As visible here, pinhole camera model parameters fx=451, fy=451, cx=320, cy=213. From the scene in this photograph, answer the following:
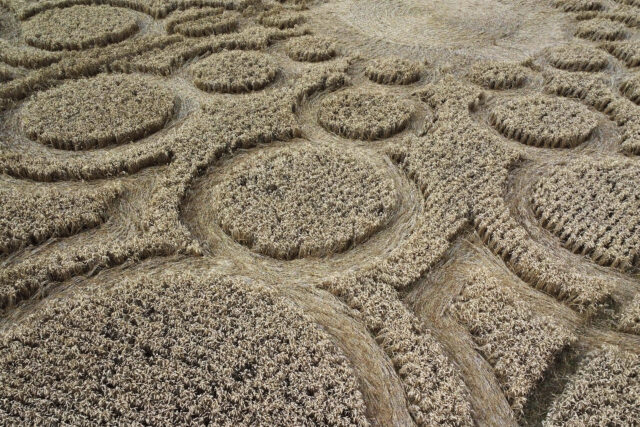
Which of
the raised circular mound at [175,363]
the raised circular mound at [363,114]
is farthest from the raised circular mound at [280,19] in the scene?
the raised circular mound at [175,363]

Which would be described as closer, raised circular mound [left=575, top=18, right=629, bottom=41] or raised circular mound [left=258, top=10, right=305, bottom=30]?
raised circular mound [left=575, top=18, right=629, bottom=41]

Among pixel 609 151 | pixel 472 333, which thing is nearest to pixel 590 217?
pixel 609 151

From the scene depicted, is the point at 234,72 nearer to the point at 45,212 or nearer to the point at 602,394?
the point at 45,212

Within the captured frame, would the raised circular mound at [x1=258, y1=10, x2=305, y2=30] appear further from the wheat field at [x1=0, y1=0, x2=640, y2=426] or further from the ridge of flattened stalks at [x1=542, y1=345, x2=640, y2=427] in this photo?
the ridge of flattened stalks at [x1=542, y1=345, x2=640, y2=427]

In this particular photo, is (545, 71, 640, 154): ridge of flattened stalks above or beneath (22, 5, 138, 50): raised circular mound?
above

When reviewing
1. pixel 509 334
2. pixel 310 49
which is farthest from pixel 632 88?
pixel 509 334

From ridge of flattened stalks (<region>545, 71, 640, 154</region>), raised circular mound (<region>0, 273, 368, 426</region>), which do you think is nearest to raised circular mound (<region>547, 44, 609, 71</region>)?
ridge of flattened stalks (<region>545, 71, 640, 154</region>)
